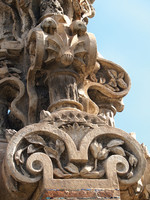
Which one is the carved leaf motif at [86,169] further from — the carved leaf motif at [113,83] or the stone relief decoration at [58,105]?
the carved leaf motif at [113,83]

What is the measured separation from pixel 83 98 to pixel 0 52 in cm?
127

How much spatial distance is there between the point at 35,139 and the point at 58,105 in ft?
2.14

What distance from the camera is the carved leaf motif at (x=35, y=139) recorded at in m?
3.88

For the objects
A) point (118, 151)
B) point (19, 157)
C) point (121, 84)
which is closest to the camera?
point (19, 157)

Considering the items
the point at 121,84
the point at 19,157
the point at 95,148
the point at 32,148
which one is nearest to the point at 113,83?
the point at 121,84

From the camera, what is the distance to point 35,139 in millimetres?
3908

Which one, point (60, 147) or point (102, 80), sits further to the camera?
point (102, 80)

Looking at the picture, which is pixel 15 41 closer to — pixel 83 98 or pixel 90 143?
pixel 83 98

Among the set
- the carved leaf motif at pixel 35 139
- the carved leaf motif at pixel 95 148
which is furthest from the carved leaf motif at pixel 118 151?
the carved leaf motif at pixel 35 139

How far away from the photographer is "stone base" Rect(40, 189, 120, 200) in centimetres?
357

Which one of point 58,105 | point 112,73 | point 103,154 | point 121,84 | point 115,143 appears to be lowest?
point 103,154

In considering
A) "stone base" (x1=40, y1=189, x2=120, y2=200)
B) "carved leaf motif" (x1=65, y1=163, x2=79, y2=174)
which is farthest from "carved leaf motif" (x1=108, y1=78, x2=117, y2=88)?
"stone base" (x1=40, y1=189, x2=120, y2=200)

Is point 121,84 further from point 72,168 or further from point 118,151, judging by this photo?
point 72,168

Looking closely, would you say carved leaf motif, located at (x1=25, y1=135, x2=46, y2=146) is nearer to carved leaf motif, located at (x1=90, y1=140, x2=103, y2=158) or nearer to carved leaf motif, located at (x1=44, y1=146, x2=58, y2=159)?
carved leaf motif, located at (x1=44, y1=146, x2=58, y2=159)
